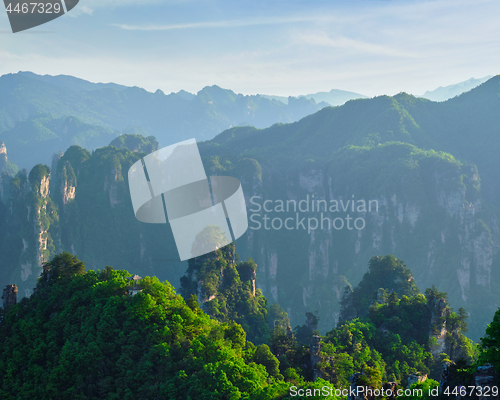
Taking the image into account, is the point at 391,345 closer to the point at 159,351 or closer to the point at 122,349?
the point at 159,351

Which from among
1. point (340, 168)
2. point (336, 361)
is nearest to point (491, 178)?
point (340, 168)

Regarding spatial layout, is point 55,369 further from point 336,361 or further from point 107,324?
point 336,361

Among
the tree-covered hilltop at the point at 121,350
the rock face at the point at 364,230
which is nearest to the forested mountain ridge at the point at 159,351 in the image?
the tree-covered hilltop at the point at 121,350

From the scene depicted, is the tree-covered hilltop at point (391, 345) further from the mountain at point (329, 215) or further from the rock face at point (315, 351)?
the mountain at point (329, 215)

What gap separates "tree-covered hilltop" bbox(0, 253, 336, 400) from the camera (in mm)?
22344

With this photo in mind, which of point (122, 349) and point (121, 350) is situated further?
point (121, 350)

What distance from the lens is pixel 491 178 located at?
313ft

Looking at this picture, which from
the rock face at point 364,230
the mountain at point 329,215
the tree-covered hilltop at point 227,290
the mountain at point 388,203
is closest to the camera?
the tree-covered hilltop at point 227,290

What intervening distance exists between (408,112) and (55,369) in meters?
127

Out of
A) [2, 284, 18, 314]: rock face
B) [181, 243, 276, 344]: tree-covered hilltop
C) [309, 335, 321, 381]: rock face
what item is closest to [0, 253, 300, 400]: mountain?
[2, 284, 18, 314]: rock face

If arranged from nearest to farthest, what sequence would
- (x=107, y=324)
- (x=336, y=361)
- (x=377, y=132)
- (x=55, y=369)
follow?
(x=55, y=369) < (x=107, y=324) < (x=336, y=361) < (x=377, y=132)

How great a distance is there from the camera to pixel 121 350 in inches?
Answer: 989

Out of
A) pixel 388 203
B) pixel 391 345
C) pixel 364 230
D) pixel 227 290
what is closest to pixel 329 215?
pixel 364 230

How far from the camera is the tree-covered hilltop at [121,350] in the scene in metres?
22.3
